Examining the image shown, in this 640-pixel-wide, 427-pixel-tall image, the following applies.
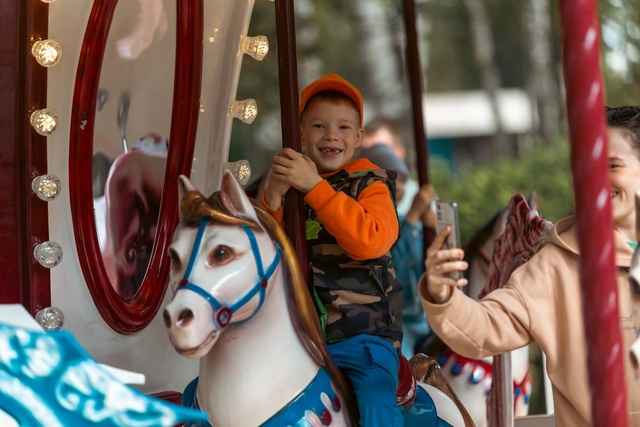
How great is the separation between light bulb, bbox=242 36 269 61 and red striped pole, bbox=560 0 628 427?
4.72 ft

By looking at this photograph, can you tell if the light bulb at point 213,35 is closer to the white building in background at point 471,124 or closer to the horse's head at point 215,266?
the horse's head at point 215,266

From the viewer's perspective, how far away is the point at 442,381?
10.2 ft

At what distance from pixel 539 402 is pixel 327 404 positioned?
6494 mm

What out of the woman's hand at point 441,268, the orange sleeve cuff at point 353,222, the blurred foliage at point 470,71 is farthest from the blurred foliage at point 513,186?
the woman's hand at point 441,268

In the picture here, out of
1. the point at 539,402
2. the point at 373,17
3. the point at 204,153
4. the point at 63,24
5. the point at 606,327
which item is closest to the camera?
Answer: the point at 606,327

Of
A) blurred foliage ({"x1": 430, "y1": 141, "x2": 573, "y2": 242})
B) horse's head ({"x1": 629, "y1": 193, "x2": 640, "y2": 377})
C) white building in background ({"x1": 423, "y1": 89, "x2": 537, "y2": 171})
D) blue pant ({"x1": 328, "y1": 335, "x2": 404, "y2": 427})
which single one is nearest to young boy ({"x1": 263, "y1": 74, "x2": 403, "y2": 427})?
blue pant ({"x1": 328, "y1": 335, "x2": 404, "y2": 427})

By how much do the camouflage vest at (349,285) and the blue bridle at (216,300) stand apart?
0.47 metres

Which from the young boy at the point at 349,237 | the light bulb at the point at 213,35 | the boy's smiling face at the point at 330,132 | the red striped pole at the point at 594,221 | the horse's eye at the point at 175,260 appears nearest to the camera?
the red striped pole at the point at 594,221

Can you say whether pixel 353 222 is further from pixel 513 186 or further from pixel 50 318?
pixel 513 186

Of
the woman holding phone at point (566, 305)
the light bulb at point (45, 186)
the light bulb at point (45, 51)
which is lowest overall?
the woman holding phone at point (566, 305)

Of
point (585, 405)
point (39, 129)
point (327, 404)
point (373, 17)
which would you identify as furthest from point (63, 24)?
point (373, 17)

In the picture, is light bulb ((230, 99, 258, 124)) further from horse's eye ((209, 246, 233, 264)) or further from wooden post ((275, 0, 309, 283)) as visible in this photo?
horse's eye ((209, 246, 233, 264))

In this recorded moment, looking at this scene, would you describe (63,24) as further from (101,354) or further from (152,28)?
(101,354)

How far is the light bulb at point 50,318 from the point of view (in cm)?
240
